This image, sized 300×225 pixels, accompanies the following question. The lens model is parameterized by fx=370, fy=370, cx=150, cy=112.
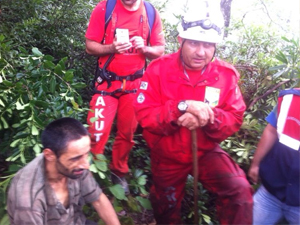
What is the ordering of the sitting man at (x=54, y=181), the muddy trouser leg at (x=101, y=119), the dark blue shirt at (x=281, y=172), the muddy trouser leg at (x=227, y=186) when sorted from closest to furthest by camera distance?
the sitting man at (x=54, y=181) < the dark blue shirt at (x=281, y=172) < the muddy trouser leg at (x=227, y=186) < the muddy trouser leg at (x=101, y=119)

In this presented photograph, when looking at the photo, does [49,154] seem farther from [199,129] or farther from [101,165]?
[199,129]

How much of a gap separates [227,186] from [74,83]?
63.7 inches

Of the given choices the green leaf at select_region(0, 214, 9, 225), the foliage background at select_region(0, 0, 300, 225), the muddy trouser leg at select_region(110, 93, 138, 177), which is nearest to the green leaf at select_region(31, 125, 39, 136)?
the foliage background at select_region(0, 0, 300, 225)

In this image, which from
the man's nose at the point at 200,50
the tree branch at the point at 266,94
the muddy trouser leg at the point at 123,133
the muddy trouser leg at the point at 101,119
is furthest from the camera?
the tree branch at the point at 266,94

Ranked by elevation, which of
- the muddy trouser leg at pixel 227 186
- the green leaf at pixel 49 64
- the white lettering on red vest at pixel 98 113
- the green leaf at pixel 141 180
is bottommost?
the green leaf at pixel 141 180

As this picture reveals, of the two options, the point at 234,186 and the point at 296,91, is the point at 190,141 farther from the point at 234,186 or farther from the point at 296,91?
the point at 296,91

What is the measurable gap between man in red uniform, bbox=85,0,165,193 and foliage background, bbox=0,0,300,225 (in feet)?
0.72

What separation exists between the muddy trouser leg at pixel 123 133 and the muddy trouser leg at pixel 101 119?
10 centimetres

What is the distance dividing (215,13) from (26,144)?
1.79 m

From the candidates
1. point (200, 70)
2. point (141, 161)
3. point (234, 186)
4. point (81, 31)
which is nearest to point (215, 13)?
point (200, 70)

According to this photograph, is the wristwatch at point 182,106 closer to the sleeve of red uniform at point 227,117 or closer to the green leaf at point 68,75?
the sleeve of red uniform at point 227,117

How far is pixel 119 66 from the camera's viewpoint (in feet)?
11.8

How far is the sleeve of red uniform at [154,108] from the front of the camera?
2713 mm

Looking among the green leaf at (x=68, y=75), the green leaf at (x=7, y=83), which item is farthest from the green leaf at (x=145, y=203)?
the green leaf at (x=7, y=83)
